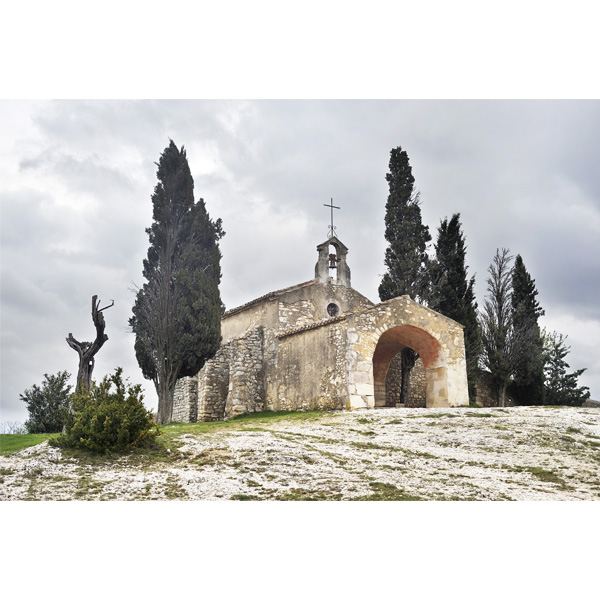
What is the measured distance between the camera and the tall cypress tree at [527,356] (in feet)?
92.8

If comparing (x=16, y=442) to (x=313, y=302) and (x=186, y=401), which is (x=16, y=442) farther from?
(x=313, y=302)

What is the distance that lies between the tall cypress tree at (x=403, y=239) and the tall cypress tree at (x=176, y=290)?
24.4 feet

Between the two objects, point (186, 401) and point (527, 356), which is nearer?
point (186, 401)

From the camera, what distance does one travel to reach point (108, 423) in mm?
10000

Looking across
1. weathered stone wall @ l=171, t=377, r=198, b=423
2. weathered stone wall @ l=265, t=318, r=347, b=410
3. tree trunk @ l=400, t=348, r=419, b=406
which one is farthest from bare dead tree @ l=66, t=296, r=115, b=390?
tree trunk @ l=400, t=348, r=419, b=406

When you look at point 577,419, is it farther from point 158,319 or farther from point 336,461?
point 158,319

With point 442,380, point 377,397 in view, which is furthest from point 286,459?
point 377,397

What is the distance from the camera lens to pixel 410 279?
23625mm

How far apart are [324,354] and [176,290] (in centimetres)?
529

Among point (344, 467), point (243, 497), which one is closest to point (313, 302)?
point (344, 467)

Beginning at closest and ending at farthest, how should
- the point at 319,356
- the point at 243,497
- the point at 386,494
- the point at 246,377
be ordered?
1. the point at 243,497
2. the point at 386,494
3. the point at 319,356
4. the point at 246,377

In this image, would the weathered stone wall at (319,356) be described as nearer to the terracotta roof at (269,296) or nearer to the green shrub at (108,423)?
the terracotta roof at (269,296)

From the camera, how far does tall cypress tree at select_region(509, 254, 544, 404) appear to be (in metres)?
28.3

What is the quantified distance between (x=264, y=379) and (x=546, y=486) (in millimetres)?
14505
